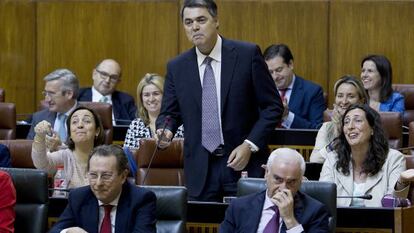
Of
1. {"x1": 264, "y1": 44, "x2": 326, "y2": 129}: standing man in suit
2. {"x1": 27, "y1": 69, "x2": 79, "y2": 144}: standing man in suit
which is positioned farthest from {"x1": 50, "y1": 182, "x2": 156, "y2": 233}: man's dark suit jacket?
{"x1": 264, "y1": 44, "x2": 326, "y2": 129}: standing man in suit

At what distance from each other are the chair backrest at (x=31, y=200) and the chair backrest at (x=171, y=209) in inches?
20.5

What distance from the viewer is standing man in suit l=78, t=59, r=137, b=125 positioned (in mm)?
8289

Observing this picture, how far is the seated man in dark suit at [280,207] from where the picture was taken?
4500mm

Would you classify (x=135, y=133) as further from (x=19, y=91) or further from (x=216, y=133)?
(x=19, y=91)

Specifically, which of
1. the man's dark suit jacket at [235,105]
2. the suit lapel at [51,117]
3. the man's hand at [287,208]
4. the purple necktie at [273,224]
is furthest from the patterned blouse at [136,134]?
the man's hand at [287,208]

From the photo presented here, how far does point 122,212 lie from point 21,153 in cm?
156

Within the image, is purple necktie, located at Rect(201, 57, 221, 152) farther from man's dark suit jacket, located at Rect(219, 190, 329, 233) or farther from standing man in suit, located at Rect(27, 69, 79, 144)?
standing man in suit, located at Rect(27, 69, 79, 144)

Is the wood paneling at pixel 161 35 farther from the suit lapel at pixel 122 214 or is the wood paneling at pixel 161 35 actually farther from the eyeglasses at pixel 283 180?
the eyeglasses at pixel 283 180

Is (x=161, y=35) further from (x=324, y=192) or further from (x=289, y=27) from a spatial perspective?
(x=324, y=192)

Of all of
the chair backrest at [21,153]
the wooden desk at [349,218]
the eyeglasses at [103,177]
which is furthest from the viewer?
the chair backrest at [21,153]

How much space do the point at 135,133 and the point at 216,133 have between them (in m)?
1.75

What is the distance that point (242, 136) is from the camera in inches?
214

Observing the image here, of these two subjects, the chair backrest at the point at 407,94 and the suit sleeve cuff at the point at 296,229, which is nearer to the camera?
the suit sleeve cuff at the point at 296,229

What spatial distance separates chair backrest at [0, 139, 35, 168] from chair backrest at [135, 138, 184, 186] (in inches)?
23.6
